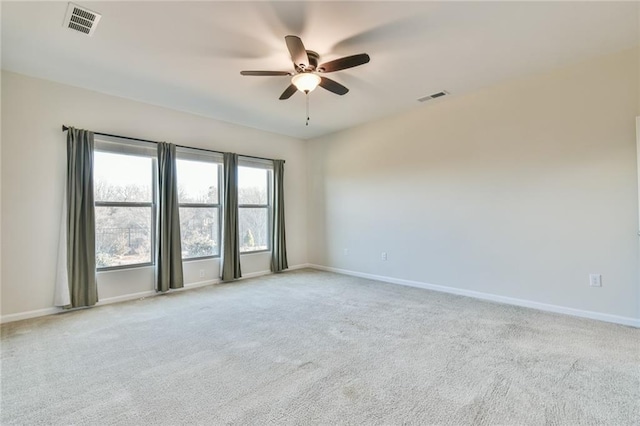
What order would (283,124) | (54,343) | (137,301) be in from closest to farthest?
(54,343)
(137,301)
(283,124)

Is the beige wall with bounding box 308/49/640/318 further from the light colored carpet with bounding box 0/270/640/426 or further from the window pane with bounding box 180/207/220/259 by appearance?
the window pane with bounding box 180/207/220/259

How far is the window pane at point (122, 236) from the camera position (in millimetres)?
3936

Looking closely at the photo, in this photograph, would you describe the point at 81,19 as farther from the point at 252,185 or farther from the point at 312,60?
the point at 252,185

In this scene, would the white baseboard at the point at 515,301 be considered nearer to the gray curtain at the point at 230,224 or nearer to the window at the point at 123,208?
the gray curtain at the point at 230,224

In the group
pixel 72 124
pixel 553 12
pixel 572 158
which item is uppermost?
pixel 553 12

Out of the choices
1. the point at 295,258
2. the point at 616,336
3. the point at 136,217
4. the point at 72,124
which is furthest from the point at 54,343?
the point at 616,336

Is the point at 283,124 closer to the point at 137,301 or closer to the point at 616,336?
the point at 137,301

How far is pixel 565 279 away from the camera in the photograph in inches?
132

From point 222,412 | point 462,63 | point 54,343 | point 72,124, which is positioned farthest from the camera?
point 72,124

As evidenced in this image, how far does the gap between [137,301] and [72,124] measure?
2.42 metres

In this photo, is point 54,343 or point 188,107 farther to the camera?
point 188,107

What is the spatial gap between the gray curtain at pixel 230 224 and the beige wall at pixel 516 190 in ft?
7.05

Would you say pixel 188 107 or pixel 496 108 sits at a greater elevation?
pixel 188 107

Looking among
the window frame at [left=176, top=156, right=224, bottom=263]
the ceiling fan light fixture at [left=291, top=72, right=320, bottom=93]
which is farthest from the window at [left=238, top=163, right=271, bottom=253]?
the ceiling fan light fixture at [left=291, top=72, right=320, bottom=93]
